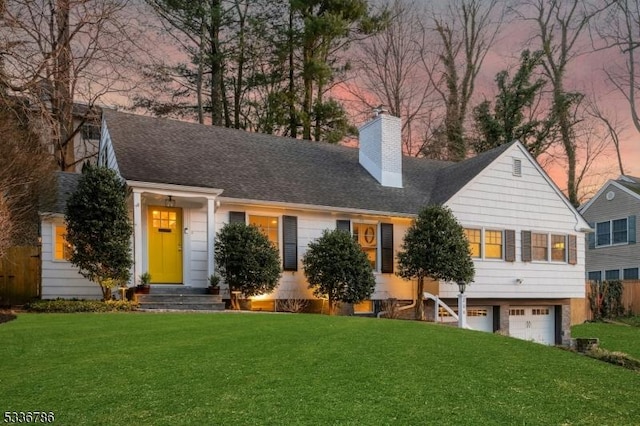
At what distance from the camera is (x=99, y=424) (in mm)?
4656

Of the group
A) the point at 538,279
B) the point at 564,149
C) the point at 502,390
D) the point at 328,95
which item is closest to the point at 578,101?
the point at 564,149

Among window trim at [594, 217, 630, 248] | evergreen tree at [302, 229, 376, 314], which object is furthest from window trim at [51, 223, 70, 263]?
window trim at [594, 217, 630, 248]

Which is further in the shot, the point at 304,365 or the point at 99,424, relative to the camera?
the point at 304,365

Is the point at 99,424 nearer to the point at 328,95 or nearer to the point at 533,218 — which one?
the point at 533,218

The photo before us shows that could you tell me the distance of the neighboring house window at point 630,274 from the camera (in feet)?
89.0

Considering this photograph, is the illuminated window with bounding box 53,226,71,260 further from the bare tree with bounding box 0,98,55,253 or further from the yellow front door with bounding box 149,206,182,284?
the yellow front door with bounding box 149,206,182,284

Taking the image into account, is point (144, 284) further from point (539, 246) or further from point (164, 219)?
point (539, 246)

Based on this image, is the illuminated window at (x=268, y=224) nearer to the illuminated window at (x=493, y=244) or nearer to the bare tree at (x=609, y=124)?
A: the illuminated window at (x=493, y=244)

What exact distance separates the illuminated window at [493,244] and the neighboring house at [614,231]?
1295 cm

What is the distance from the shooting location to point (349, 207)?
53.7 ft

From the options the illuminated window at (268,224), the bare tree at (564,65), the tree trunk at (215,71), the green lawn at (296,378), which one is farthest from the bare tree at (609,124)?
the green lawn at (296,378)

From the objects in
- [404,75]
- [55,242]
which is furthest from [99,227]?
[404,75]

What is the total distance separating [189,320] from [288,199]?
6.06 m

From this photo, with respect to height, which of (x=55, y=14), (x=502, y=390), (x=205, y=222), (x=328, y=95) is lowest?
(x=502, y=390)
